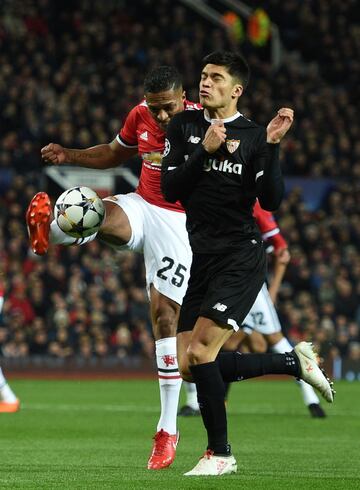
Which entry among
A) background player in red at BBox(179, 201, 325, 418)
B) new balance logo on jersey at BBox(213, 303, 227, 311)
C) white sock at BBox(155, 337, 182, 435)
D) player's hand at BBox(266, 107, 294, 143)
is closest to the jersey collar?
player's hand at BBox(266, 107, 294, 143)

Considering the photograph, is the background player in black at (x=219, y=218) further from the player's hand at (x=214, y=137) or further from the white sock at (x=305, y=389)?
the white sock at (x=305, y=389)

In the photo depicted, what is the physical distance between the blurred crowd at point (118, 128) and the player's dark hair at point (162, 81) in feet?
35.3

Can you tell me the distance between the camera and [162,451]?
7738 mm

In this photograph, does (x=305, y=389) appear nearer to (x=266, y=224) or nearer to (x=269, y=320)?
(x=269, y=320)

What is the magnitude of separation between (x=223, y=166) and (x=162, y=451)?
1843 mm

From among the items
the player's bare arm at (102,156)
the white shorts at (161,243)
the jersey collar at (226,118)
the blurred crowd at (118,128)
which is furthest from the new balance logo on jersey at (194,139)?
the blurred crowd at (118,128)

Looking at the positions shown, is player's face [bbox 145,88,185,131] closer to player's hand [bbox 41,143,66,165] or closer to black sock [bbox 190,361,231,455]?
player's hand [bbox 41,143,66,165]

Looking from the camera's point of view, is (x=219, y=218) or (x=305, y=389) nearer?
Result: (x=219, y=218)

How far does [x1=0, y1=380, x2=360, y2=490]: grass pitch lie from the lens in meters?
6.73

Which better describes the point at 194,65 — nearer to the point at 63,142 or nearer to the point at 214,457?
the point at 63,142

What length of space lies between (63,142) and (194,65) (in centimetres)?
481

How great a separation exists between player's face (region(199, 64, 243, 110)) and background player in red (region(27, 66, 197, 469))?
0.85 meters

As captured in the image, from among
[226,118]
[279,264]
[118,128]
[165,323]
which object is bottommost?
[279,264]

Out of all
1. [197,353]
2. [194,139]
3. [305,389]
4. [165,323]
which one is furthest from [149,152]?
[305,389]
